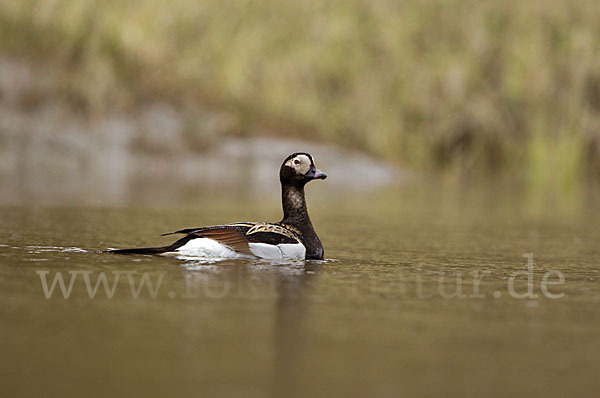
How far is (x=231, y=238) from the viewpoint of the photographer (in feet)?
19.7

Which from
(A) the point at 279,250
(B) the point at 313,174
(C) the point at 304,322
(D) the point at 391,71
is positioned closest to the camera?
(C) the point at 304,322

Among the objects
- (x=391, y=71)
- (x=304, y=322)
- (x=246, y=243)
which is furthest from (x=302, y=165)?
(x=391, y=71)

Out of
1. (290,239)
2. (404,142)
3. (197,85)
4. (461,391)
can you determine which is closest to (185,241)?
(290,239)

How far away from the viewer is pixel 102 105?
1817cm

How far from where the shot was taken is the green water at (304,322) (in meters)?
3.14

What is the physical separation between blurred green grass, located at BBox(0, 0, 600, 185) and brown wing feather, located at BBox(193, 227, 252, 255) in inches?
512

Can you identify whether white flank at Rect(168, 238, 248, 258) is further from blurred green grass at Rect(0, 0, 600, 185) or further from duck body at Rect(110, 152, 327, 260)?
blurred green grass at Rect(0, 0, 600, 185)

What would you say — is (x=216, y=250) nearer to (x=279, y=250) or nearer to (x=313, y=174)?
(x=279, y=250)

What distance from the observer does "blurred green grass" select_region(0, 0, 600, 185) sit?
65.9 feet

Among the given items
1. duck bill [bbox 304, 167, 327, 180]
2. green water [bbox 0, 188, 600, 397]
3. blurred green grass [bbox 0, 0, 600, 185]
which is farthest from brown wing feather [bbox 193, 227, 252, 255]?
blurred green grass [bbox 0, 0, 600, 185]

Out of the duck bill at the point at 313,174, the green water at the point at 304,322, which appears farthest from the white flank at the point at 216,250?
the duck bill at the point at 313,174

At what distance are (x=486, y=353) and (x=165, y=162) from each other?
15.7 meters

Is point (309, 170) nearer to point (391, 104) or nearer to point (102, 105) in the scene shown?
point (102, 105)

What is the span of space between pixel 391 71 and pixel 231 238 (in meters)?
18.6
